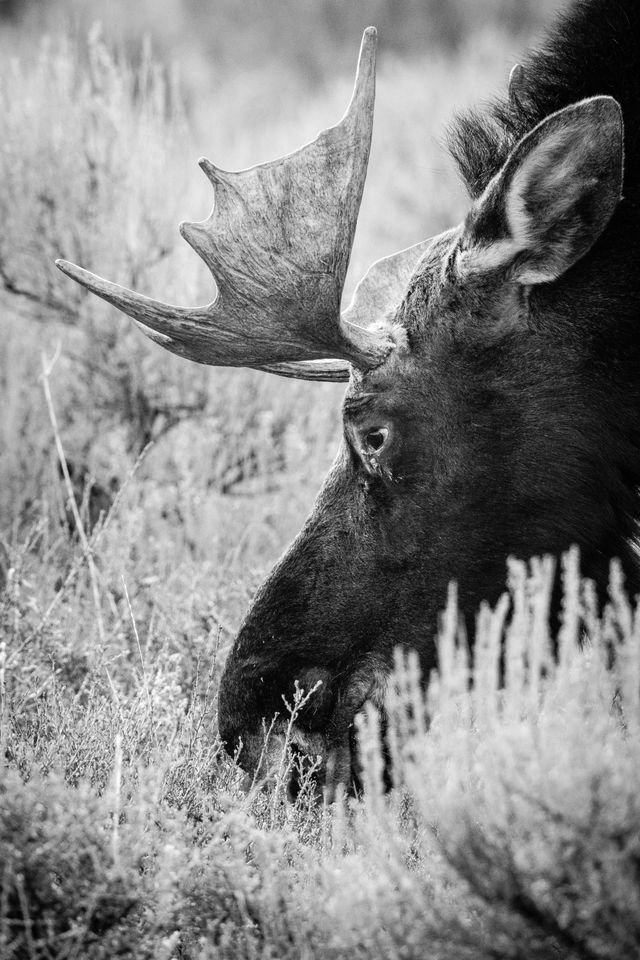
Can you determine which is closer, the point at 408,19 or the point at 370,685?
the point at 370,685

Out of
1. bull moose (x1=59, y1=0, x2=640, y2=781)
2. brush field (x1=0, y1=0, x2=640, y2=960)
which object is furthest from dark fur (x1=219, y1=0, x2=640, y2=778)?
brush field (x1=0, y1=0, x2=640, y2=960)

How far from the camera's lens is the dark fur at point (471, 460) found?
8.69ft

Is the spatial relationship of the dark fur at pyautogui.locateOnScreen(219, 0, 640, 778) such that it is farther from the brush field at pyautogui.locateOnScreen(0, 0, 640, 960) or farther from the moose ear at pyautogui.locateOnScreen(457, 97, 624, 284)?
the brush field at pyautogui.locateOnScreen(0, 0, 640, 960)

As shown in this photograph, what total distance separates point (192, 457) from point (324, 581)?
2.64m

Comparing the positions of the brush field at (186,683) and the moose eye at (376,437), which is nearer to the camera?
the brush field at (186,683)

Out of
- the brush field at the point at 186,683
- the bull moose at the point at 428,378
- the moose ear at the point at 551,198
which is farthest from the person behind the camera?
the bull moose at the point at 428,378

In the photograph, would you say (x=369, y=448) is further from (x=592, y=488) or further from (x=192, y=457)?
(x=192, y=457)

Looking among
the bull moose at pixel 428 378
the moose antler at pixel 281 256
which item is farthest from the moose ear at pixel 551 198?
the moose antler at pixel 281 256

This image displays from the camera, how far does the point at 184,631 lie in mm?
3607

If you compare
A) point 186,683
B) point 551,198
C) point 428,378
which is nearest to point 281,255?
point 428,378

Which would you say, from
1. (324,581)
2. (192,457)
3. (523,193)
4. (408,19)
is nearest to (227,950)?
(324,581)

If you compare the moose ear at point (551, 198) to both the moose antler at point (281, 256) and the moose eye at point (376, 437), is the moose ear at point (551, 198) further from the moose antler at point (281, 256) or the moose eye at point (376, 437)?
the moose eye at point (376, 437)

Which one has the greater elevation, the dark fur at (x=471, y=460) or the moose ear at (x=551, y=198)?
the moose ear at (x=551, y=198)

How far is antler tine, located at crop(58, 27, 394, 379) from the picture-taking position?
267 cm
